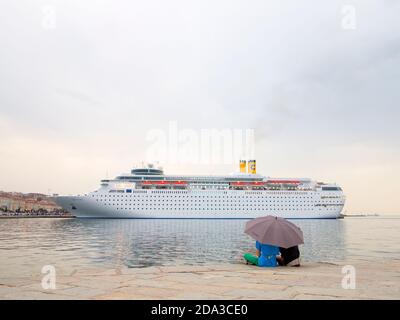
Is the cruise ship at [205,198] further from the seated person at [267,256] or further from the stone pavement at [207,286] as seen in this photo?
the stone pavement at [207,286]

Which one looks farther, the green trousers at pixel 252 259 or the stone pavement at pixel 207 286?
the green trousers at pixel 252 259

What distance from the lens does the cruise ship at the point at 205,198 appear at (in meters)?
54.2

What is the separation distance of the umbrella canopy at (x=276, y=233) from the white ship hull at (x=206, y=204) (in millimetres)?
48626

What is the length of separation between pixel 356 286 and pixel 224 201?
55033 mm

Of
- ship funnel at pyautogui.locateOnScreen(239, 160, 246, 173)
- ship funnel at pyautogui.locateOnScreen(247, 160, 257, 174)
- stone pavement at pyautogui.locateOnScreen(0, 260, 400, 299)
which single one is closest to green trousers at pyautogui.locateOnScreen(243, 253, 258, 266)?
stone pavement at pyautogui.locateOnScreen(0, 260, 400, 299)

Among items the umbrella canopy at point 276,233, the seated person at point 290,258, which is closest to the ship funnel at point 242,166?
the umbrella canopy at point 276,233

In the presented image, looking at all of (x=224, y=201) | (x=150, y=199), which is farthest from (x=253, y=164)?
(x=150, y=199)

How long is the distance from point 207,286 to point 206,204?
5460 cm

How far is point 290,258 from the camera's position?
22.5 ft

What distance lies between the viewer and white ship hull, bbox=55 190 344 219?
53781 millimetres

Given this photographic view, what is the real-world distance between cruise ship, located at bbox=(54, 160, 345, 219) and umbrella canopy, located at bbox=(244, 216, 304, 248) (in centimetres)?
4862

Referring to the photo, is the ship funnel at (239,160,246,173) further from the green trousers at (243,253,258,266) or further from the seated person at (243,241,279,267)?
the seated person at (243,241,279,267)

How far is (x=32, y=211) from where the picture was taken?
118m
